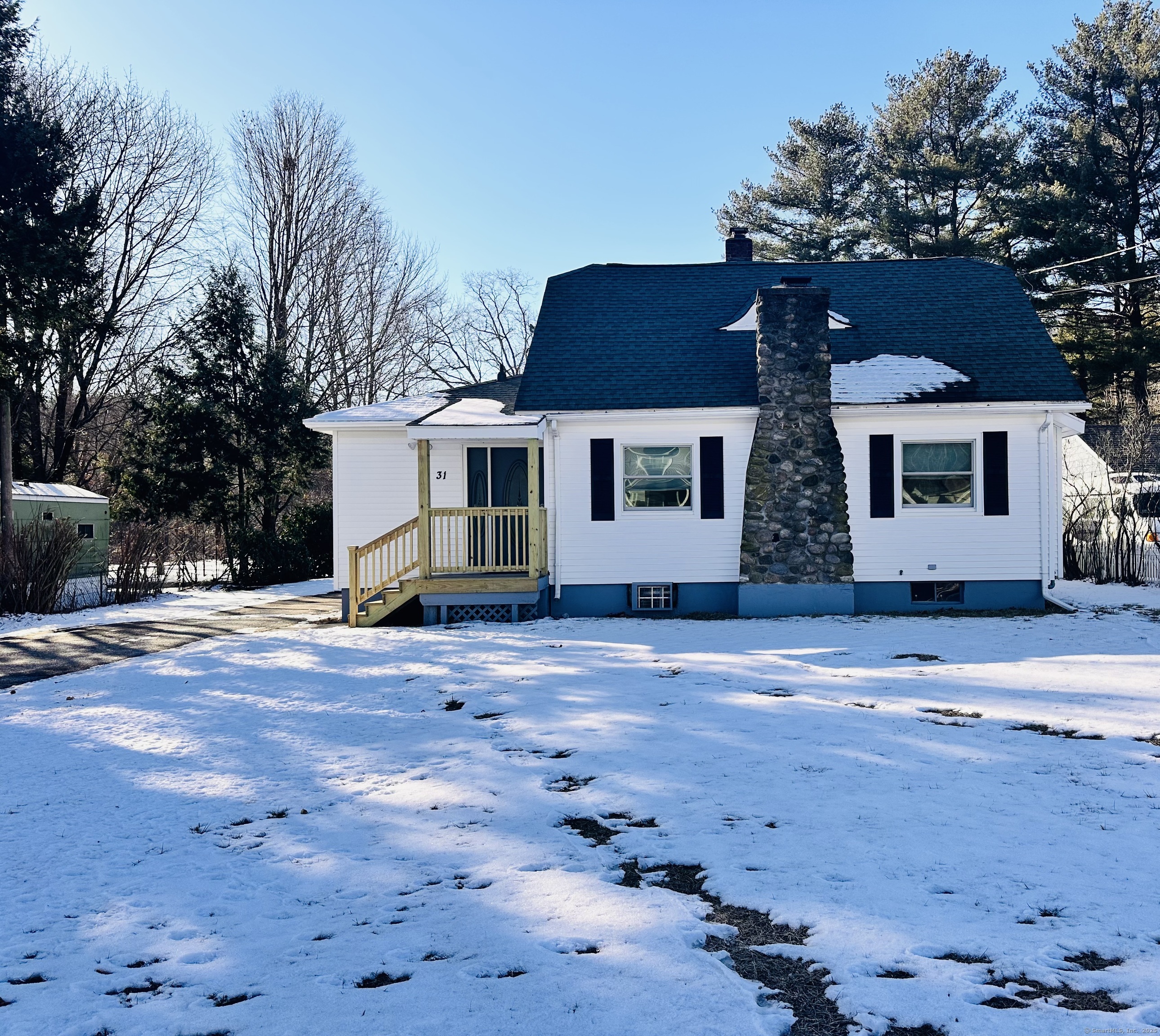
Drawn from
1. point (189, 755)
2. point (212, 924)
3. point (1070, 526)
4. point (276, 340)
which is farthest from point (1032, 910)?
point (276, 340)

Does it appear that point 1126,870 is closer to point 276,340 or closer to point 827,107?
point 276,340

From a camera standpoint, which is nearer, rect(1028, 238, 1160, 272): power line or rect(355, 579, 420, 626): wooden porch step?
rect(355, 579, 420, 626): wooden porch step

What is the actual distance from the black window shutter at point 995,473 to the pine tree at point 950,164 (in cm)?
1849

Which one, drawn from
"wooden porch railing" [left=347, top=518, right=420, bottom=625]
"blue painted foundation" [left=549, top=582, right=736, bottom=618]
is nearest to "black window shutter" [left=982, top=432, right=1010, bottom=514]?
"blue painted foundation" [left=549, top=582, right=736, bottom=618]

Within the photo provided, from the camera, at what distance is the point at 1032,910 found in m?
3.21

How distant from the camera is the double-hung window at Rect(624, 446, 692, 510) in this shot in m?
12.9

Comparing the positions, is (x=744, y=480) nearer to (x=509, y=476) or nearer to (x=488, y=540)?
(x=509, y=476)

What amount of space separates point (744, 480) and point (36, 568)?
1185 cm

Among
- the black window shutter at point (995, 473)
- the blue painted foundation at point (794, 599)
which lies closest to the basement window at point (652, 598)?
the blue painted foundation at point (794, 599)

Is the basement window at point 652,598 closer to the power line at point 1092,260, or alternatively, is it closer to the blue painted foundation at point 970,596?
the blue painted foundation at point 970,596

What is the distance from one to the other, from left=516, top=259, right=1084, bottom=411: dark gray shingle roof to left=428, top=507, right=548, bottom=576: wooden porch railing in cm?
178

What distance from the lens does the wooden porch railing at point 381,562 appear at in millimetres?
12055

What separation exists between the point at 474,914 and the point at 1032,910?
217cm

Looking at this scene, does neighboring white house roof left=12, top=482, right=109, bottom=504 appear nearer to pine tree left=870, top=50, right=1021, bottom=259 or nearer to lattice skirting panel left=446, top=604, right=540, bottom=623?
lattice skirting panel left=446, top=604, right=540, bottom=623
